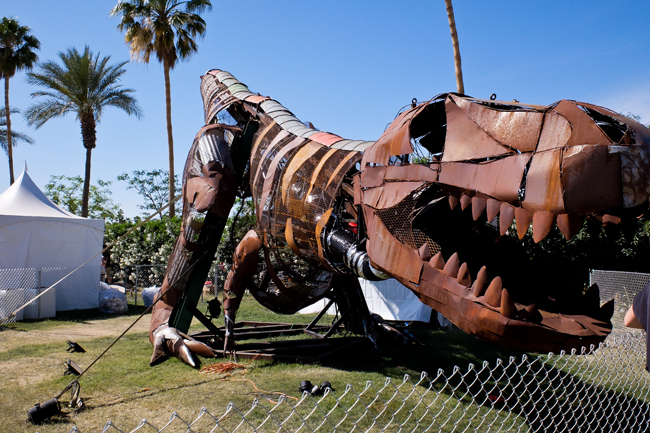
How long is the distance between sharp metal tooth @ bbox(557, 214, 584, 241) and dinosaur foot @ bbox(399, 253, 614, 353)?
0.44 m

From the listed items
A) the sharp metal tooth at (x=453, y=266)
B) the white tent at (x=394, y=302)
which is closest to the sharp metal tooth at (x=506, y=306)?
the sharp metal tooth at (x=453, y=266)

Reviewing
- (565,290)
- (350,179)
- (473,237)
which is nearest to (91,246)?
(350,179)

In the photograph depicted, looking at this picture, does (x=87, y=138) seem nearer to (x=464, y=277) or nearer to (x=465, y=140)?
(x=465, y=140)

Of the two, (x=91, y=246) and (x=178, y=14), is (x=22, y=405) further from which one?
(x=178, y=14)

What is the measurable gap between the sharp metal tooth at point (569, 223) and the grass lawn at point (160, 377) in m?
1.52

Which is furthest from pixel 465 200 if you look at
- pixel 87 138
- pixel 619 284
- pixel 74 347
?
pixel 87 138

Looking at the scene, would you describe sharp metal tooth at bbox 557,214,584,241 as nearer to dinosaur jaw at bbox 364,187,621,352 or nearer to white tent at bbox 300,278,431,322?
dinosaur jaw at bbox 364,187,621,352

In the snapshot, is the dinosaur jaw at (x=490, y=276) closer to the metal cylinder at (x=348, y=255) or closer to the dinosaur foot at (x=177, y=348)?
the metal cylinder at (x=348, y=255)

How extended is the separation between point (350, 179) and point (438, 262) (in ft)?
6.01

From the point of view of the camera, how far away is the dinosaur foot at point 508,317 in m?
2.35

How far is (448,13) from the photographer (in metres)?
11.1

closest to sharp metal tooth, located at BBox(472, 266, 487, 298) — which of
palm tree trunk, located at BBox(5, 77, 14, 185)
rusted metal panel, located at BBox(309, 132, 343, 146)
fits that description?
rusted metal panel, located at BBox(309, 132, 343, 146)

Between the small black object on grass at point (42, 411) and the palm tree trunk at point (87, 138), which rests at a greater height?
the palm tree trunk at point (87, 138)

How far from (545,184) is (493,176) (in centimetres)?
32
